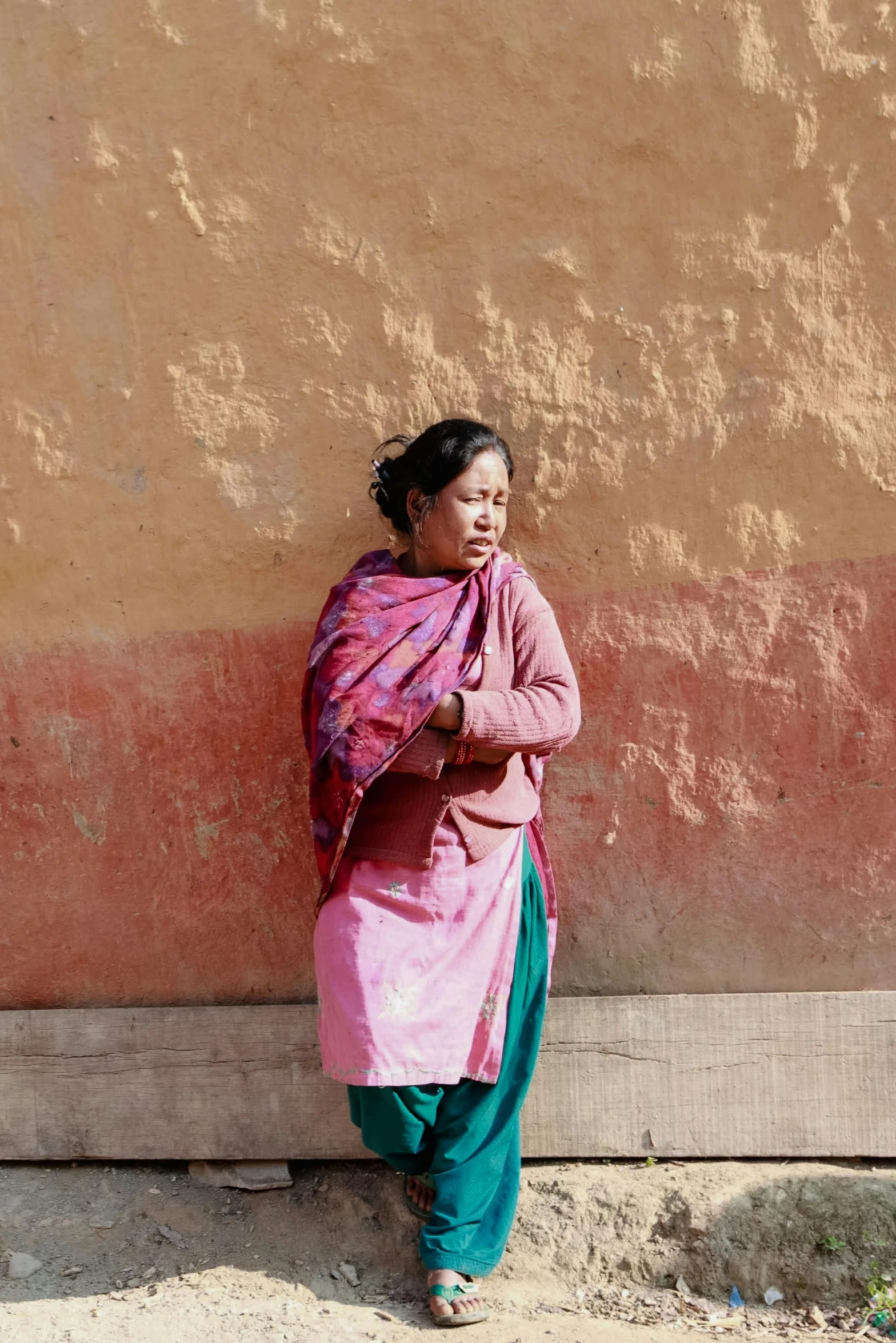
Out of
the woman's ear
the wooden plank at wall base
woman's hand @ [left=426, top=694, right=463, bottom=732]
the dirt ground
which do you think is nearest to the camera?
woman's hand @ [left=426, top=694, right=463, bottom=732]

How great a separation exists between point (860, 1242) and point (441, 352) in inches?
87.5

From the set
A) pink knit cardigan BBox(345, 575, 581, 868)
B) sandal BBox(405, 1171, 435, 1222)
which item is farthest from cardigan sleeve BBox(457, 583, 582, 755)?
sandal BBox(405, 1171, 435, 1222)

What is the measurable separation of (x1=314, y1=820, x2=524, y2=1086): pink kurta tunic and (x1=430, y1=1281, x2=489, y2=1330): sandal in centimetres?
43

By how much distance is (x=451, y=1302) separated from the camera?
8.08ft

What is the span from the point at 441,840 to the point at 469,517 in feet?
2.28

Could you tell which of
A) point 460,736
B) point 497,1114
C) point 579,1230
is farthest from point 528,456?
point 579,1230

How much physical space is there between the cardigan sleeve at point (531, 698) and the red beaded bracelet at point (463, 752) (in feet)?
0.09

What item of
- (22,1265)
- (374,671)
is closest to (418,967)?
(374,671)

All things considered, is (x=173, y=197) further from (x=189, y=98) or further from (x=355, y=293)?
(x=355, y=293)

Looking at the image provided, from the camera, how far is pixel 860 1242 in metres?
2.59

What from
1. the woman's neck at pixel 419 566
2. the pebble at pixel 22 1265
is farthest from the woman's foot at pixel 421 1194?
the woman's neck at pixel 419 566

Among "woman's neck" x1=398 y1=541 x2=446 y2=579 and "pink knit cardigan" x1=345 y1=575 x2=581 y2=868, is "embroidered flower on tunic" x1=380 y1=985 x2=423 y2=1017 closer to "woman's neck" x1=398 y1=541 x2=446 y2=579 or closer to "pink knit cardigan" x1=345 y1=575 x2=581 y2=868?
"pink knit cardigan" x1=345 y1=575 x2=581 y2=868

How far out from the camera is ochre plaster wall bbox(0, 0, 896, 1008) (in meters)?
2.77

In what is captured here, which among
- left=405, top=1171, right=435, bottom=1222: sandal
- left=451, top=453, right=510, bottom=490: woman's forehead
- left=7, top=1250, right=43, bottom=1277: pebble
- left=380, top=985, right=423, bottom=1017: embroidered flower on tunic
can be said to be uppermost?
left=451, top=453, right=510, bottom=490: woman's forehead
